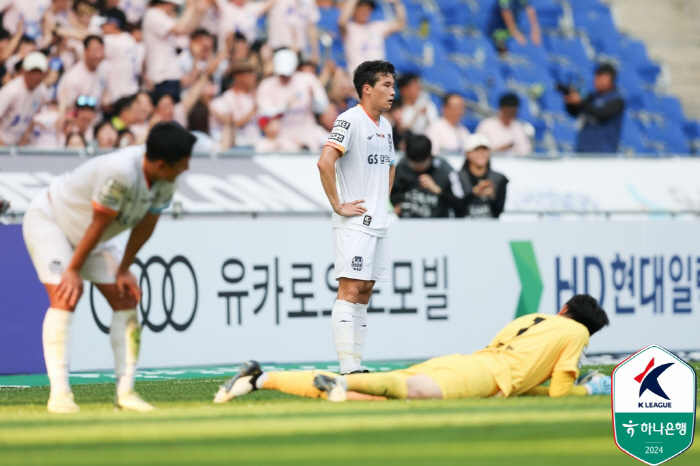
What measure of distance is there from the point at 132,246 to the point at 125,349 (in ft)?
2.07

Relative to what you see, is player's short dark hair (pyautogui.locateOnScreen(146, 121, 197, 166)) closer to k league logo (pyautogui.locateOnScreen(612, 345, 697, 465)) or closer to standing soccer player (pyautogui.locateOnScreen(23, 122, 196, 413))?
standing soccer player (pyautogui.locateOnScreen(23, 122, 196, 413))

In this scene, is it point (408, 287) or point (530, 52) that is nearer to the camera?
point (408, 287)

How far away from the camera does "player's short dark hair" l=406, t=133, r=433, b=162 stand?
11.5 meters

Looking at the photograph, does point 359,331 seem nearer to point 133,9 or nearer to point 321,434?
point 321,434

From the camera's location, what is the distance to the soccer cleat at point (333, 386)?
266 inches

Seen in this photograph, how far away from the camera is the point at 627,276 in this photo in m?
12.6

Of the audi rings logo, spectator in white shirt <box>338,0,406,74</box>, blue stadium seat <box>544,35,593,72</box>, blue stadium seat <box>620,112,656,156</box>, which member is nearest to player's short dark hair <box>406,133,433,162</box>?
the audi rings logo

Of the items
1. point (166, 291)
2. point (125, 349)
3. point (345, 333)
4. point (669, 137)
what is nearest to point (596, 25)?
point (669, 137)

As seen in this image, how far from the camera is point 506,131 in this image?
620 inches

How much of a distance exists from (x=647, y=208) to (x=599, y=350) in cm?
308

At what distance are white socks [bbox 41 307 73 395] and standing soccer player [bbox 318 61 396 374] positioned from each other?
2330 mm

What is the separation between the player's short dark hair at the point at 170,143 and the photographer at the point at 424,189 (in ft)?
18.4

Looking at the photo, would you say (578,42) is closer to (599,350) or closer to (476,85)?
(476,85)

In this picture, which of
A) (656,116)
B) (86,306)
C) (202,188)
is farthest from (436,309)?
(656,116)
